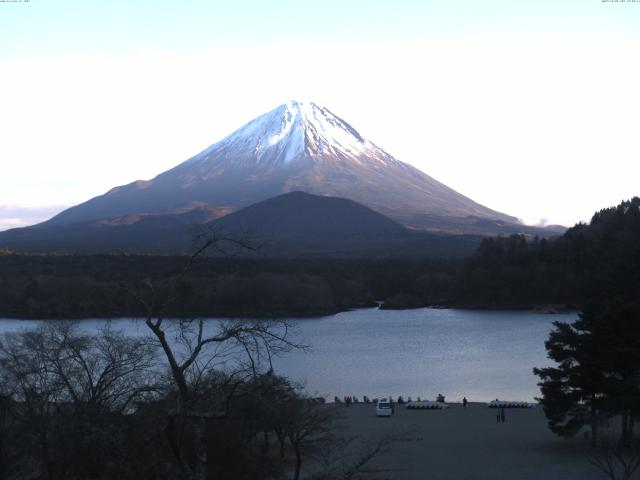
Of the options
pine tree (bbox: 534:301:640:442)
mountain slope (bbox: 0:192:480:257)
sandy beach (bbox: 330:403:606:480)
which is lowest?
sandy beach (bbox: 330:403:606:480)

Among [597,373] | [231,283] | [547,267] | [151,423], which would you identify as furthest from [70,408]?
[547,267]

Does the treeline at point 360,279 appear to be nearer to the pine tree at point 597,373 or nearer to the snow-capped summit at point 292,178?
the pine tree at point 597,373

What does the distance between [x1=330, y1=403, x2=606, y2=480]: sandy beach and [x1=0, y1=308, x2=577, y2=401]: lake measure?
5.76 ft

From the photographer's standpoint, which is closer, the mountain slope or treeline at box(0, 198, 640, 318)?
treeline at box(0, 198, 640, 318)

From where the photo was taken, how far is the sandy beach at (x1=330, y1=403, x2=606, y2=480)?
29.7 feet

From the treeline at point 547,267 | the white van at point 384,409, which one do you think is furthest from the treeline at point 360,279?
the white van at point 384,409

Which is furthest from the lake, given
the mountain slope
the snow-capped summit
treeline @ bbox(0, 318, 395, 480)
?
the snow-capped summit

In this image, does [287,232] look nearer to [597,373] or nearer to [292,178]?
[292,178]

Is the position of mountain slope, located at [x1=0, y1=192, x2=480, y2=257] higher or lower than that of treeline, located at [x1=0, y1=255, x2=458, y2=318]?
higher

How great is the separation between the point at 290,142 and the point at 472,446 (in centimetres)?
7103

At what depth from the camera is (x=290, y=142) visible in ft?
265

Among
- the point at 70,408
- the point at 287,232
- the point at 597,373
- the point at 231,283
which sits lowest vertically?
the point at 597,373

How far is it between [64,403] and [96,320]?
19965 mm

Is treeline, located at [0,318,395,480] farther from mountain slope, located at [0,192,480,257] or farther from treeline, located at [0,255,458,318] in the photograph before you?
mountain slope, located at [0,192,480,257]
